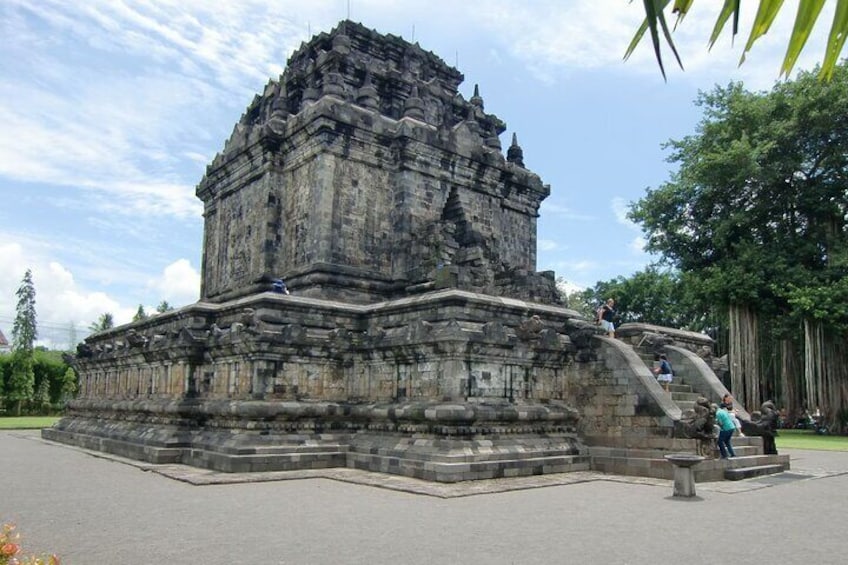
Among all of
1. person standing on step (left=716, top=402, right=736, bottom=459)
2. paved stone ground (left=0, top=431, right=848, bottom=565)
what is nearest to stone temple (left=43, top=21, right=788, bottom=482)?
person standing on step (left=716, top=402, right=736, bottom=459)

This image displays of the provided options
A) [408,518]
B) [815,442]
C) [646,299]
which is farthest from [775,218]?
[408,518]

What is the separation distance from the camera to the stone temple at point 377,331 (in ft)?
47.1

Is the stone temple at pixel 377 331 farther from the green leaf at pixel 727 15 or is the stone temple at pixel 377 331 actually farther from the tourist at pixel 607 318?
the green leaf at pixel 727 15

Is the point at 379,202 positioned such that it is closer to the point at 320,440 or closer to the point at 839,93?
the point at 320,440

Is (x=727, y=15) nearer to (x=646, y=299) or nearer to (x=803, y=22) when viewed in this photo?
(x=803, y=22)

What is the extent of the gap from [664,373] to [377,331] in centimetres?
693

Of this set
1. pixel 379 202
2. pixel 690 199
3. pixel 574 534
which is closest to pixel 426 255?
pixel 379 202

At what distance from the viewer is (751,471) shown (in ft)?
46.9

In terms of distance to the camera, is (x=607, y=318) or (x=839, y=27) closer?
(x=839, y=27)

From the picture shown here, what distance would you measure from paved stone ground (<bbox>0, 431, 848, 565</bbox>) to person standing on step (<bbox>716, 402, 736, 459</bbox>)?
2.73ft

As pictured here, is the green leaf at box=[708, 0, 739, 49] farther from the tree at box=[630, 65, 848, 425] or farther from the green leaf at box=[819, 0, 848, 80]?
the tree at box=[630, 65, 848, 425]

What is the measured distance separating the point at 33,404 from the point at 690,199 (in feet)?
143

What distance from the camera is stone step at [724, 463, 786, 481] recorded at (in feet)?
45.3

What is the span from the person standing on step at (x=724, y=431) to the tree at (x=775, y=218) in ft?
49.5
